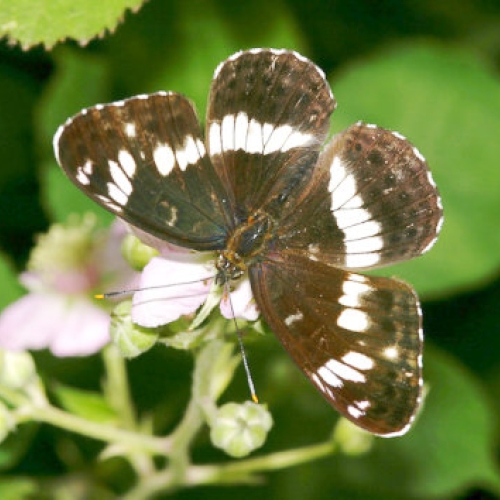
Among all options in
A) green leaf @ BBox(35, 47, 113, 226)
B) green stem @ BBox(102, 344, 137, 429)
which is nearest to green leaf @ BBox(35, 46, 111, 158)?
green leaf @ BBox(35, 47, 113, 226)

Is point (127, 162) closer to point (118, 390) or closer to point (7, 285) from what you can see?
point (118, 390)

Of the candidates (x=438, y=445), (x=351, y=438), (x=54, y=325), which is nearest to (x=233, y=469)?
Result: (x=351, y=438)

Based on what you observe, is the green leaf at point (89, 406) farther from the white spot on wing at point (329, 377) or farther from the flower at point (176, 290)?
the white spot on wing at point (329, 377)

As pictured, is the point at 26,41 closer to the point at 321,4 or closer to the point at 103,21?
the point at 103,21

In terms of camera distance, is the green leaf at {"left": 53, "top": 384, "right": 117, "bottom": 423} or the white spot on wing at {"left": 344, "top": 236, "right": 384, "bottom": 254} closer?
the white spot on wing at {"left": 344, "top": 236, "right": 384, "bottom": 254}

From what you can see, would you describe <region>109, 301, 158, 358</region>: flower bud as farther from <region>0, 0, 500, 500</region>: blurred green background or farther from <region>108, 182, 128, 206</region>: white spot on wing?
<region>0, 0, 500, 500</region>: blurred green background

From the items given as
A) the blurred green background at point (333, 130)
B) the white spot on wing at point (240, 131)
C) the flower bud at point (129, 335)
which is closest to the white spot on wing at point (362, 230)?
the white spot on wing at point (240, 131)
